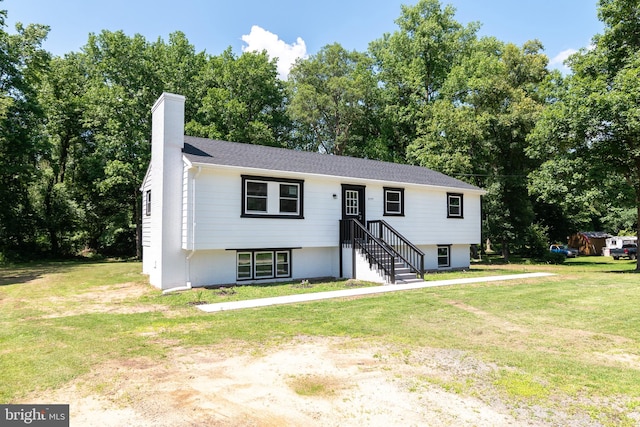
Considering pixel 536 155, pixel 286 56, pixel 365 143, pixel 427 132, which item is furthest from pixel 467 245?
pixel 286 56

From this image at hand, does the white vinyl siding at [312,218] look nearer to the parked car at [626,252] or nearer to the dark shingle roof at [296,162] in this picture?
the dark shingle roof at [296,162]

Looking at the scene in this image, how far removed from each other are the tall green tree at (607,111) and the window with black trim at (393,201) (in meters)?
8.81

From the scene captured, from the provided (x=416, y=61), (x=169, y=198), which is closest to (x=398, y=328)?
(x=169, y=198)

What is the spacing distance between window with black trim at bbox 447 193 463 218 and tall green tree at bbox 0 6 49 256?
24.7 m

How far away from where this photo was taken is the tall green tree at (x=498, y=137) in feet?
85.9

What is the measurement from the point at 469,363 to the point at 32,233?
1247 inches

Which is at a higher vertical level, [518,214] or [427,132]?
[427,132]

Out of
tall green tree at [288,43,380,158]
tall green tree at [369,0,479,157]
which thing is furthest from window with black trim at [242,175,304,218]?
tall green tree at [369,0,479,157]

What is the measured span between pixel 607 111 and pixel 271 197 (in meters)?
14.9

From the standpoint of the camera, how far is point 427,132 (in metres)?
32.3

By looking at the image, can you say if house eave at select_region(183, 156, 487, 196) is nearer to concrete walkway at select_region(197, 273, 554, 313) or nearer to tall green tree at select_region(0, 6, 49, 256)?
concrete walkway at select_region(197, 273, 554, 313)

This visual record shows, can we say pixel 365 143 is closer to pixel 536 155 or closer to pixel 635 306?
pixel 536 155

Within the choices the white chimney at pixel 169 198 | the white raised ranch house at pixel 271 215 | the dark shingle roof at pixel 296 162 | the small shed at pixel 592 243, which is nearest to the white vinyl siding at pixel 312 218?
the white raised ranch house at pixel 271 215

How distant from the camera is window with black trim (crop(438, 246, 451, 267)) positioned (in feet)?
62.0
